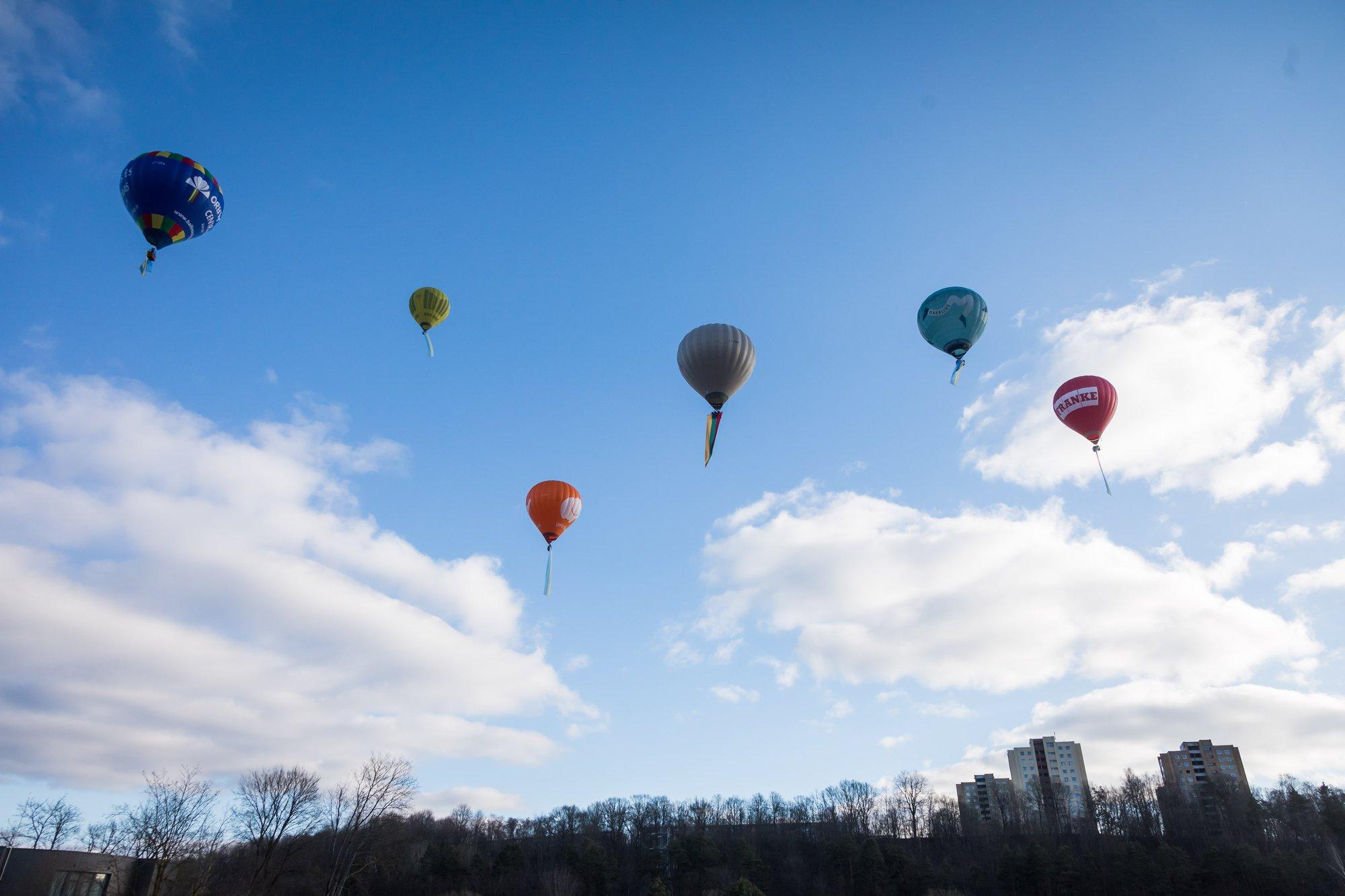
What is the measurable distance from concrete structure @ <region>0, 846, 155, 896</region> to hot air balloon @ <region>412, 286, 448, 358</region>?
120ft

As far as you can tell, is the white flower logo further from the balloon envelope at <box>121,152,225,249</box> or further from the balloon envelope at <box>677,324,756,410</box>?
the balloon envelope at <box>677,324,756,410</box>

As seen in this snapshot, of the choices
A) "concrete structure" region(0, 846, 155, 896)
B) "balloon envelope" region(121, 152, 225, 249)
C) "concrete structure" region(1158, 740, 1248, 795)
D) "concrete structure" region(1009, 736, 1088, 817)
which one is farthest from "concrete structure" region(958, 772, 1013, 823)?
"balloon envelope" region(121, 152, 225, 249)

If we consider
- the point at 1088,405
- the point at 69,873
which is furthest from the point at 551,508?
the point at 69,873

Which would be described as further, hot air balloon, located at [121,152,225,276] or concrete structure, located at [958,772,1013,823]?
concrete structure, located at [958,772,1013,823]

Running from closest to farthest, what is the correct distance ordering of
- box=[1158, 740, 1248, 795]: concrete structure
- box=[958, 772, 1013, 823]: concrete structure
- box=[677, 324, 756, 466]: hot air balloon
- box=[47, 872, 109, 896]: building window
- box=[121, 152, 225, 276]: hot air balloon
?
box=[121, 152, 225, 276]: hot air balloon
box=[677, 324, 756, 466]: hot air balloon
box=[47, 872, 109, 896]: building window
box=[958, 772, 1013, 823]: concrete structure
box=[1158, 740, 1248, 795]: concrete structure

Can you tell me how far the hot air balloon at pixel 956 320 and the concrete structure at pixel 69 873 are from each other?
4840cm

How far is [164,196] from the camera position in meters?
20.0

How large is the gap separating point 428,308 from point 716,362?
10.9 metres

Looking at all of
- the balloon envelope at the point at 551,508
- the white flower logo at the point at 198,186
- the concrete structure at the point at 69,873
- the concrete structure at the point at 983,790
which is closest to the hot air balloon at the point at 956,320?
the balloon envelope at the point at 551,508

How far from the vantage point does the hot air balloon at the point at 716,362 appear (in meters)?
22.5

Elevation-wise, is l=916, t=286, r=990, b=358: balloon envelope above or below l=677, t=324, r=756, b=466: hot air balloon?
above

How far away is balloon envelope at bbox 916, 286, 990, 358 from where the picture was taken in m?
23.7

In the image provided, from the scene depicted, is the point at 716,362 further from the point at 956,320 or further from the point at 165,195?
the point at 165,195

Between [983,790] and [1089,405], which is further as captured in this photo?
[983,790]
